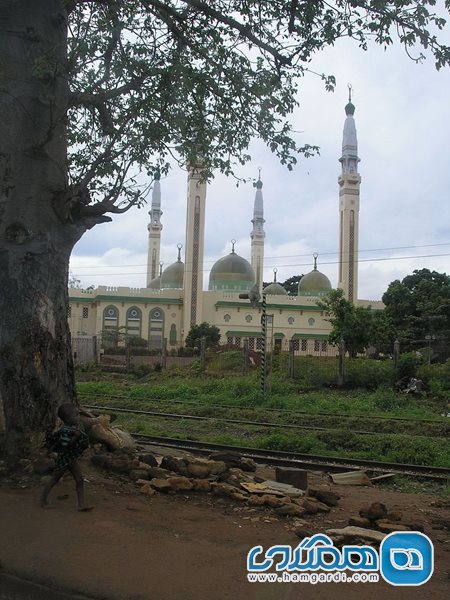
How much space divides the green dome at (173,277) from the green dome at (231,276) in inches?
117

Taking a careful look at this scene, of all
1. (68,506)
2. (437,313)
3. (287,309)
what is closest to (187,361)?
(437,313)

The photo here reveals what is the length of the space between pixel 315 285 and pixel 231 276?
826 cm

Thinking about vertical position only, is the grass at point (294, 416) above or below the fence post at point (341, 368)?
below

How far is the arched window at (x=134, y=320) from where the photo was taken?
2034 inches

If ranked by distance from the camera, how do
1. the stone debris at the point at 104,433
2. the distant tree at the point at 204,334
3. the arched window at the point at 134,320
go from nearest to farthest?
1. the stone debris at the point at 104,433
2. the distant tree at the point at 204,334
3. the arched window at the point at 134,320

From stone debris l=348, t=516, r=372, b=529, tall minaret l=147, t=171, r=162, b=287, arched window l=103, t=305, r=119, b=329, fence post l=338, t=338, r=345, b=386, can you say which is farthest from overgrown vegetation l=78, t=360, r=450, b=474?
tall minaret l=147, t=171, r=162, b=287

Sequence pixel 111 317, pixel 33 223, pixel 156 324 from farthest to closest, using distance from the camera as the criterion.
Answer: pixel 156 324 < pixel 111 317 < pixel 33 223

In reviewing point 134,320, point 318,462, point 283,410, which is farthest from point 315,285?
point 318,462

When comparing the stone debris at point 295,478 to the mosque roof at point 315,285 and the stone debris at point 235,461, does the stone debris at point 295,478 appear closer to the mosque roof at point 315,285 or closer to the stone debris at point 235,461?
the stone debris at point 235,461

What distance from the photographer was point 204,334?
46.5 m

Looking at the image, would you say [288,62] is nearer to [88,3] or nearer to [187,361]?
[88,3]

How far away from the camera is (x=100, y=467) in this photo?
6.80 m

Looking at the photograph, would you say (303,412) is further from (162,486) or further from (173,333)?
(173,333)

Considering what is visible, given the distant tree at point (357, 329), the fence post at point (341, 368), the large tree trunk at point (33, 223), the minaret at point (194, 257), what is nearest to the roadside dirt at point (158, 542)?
the large tree trunk at point (33, 223)
